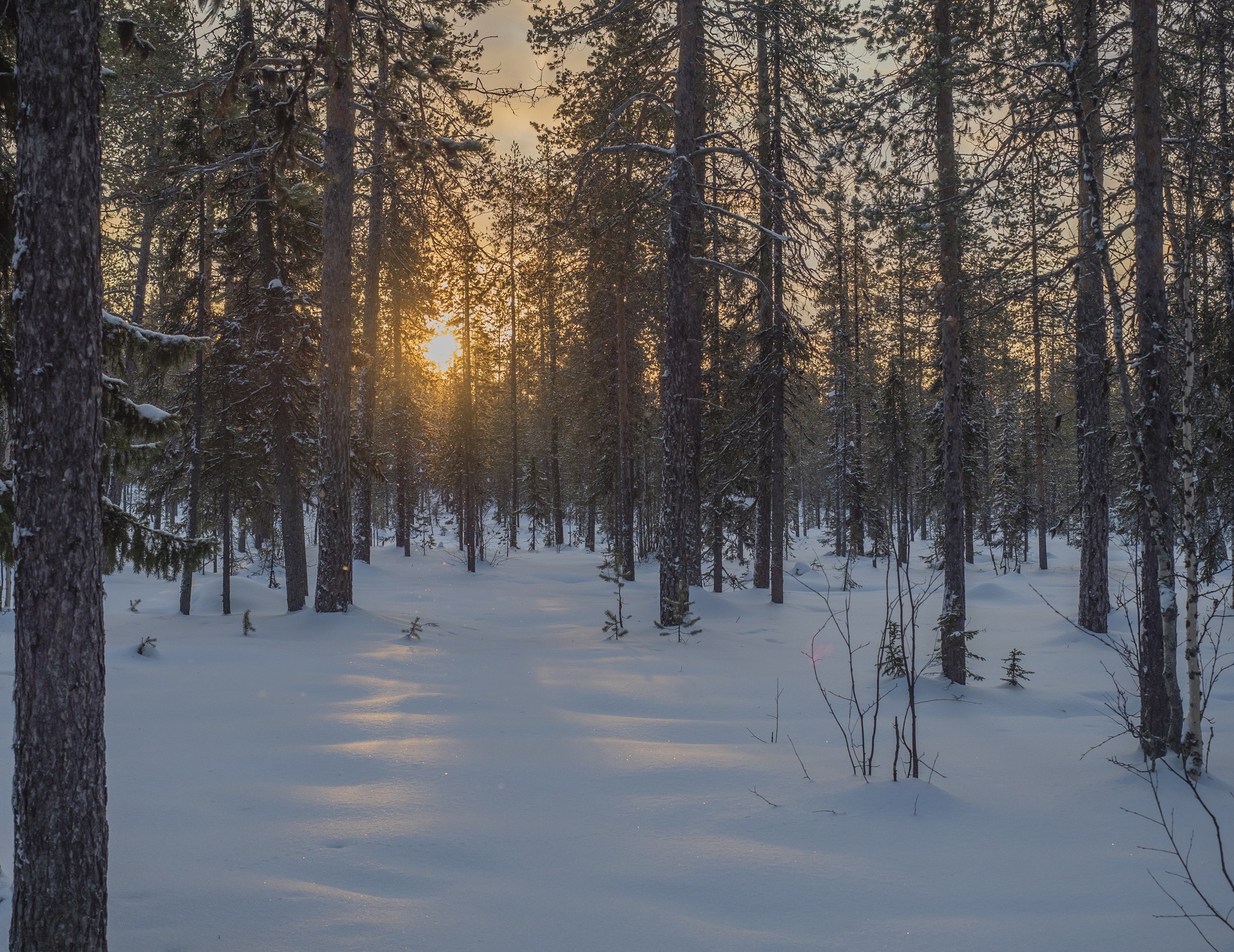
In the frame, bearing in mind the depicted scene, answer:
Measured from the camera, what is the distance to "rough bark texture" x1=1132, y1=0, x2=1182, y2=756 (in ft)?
19.0

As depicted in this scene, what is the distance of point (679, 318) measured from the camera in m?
11.6

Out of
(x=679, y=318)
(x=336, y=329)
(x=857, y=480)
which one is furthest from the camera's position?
(x=857, y=480)

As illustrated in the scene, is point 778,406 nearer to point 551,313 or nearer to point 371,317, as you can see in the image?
point 551,313

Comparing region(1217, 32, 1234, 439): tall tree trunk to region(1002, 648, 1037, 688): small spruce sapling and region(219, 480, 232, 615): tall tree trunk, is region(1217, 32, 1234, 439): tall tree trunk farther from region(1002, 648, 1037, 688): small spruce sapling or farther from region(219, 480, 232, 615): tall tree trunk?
region(219, 480, 232, 615): tall tree trunk

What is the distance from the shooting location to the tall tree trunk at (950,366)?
839cm

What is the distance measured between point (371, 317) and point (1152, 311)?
613 inches

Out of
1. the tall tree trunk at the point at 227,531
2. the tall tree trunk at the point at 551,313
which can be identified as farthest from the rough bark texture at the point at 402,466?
the tall tree trunk at the point at 227,531

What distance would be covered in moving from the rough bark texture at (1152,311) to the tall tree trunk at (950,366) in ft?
7.13

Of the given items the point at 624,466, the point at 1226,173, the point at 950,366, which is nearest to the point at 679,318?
the point at 950,366

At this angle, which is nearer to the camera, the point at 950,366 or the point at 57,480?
the point at 57,480

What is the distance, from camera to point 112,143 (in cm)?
1666

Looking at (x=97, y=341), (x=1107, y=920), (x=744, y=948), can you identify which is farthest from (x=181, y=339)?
(x=1107, y=920)

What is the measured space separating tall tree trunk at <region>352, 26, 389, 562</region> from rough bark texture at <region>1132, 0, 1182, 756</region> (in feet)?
32.6

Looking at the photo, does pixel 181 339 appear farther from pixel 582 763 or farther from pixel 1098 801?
pixel 1098 801
